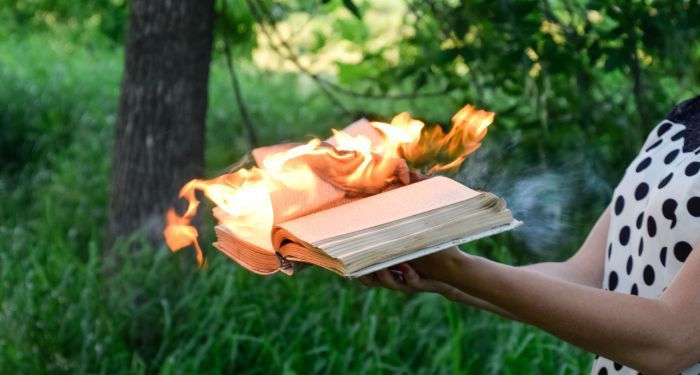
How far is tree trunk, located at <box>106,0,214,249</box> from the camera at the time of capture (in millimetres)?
3873

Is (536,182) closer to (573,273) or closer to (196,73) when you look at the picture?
(573,273)

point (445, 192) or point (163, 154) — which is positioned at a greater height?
point (445, 192)

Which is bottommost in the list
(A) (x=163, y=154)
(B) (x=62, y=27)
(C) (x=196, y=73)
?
(B) (x=62, y=27)

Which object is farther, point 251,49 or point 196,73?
point 251,49

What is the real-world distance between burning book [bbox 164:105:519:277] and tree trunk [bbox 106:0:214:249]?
7.49 ft

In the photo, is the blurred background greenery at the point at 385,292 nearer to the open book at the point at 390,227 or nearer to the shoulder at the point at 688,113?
the shoulder at the point at 688,113

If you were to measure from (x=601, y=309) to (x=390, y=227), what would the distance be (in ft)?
1.14

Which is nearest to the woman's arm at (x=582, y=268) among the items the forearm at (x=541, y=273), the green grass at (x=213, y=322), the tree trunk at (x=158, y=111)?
the forearm at (x=541, y=273)

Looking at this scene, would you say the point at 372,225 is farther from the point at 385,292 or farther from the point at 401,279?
the point at 385,292

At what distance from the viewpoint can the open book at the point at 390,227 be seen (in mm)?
1294

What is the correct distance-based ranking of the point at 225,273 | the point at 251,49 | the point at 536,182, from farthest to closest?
the point at 251,49 < the point at 225,273 < the point at 536,182

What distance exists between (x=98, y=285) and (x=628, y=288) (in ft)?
7.87

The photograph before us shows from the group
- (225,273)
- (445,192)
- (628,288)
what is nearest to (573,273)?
(628,288)

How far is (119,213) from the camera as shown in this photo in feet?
13.3
